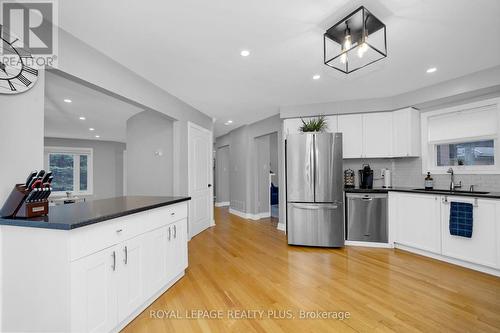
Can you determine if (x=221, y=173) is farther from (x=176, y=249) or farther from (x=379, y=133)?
(x=176, y=249)

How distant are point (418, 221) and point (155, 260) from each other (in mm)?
3568

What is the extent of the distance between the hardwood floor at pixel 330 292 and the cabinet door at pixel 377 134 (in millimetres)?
1613

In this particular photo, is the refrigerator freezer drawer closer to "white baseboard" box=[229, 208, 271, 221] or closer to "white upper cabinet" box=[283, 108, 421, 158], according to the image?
"white upper cabinet" box=[283, 108, 421, 158]

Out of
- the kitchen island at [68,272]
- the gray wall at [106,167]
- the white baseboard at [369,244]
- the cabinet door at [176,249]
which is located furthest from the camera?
the gray wall at [106,167]

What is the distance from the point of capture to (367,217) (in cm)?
385

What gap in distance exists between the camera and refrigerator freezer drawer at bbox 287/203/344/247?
3.81 meters

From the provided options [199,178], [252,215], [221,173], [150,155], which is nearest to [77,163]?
[221,173]

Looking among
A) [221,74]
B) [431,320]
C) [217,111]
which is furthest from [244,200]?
[431,320]

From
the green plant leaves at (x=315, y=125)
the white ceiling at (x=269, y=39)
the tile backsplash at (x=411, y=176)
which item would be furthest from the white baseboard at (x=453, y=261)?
the white ceiling at (x=269, y=39)

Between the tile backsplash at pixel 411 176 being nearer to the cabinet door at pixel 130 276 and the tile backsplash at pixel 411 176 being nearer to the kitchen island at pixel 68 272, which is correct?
the cabinet door at pixel 130 276

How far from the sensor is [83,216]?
1658 mm

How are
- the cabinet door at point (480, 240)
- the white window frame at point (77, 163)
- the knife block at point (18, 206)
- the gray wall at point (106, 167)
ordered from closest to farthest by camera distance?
the knife block at point (18, 206), the cabinet door at point (480, 240), the white window frame at point (77, 163), the gray wall at point (106, 167)

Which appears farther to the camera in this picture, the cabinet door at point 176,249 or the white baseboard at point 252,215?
the white baseboard at point 252,215

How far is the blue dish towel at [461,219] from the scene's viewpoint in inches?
115
